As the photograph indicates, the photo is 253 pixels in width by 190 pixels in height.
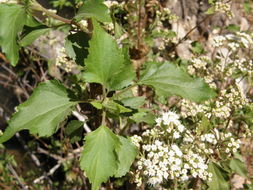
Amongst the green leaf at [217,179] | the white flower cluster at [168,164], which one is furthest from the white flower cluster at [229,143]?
the white flower cluster at [168,164]

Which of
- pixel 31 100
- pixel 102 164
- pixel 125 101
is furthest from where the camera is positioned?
pixel 125 101

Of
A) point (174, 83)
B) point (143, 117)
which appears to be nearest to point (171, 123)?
point (143, 117)

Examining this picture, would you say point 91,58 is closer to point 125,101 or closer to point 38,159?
point 125,101

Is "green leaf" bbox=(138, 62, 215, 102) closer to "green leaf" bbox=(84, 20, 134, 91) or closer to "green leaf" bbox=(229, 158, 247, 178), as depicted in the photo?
"green leaf" bbox=(84, 20, 134, 91)

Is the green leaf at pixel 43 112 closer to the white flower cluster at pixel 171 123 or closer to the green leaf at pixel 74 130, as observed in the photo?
the green leaf at pixel 74 130

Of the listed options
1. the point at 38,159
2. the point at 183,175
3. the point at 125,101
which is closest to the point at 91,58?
the point at 125,101

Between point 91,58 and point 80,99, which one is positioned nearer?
point 91,58

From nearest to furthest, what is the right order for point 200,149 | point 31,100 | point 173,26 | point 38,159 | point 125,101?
point 31,100
point 125,101
point 200,149
point 38,159
point 173,26
